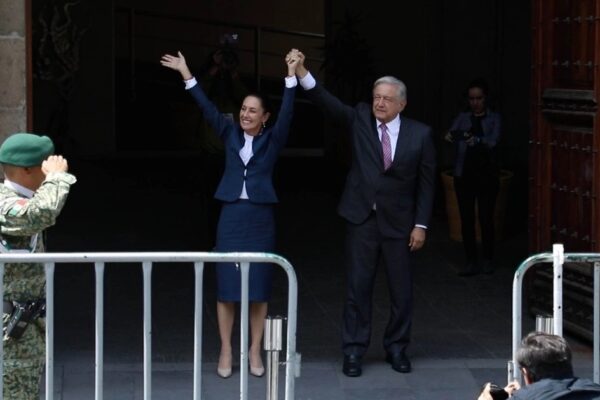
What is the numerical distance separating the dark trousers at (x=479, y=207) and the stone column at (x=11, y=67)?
474cm

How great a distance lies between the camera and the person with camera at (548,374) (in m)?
5.33

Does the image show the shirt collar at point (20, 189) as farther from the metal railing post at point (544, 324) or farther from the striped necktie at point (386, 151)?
the striped necktie at point (386, 151)

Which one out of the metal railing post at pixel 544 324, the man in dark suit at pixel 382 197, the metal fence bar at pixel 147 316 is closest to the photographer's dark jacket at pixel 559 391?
the metal railing post at pixel 544 324

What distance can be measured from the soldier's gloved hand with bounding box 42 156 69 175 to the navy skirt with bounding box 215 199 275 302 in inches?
87.9

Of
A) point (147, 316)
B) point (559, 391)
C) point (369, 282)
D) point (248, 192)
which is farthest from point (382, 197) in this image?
point (559, 391)

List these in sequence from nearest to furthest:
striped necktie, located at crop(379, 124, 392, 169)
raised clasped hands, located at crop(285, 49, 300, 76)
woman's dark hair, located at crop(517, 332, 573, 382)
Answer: woman's dark hair, located at crop(517, 332, 573, 382)
raised clasped hands, located at crop(285, 49, 300, 76)
striped necktie, located at crop(379, 124, 392, 169)

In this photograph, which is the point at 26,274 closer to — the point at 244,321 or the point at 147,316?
the point at 147,316

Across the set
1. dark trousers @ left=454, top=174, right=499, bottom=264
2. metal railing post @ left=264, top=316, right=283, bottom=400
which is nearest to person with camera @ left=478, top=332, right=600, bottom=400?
metal railing post @ left=264, top=316, right=283, bottom=400

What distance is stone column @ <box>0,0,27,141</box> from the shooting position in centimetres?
818

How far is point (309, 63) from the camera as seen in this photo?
21.4 m

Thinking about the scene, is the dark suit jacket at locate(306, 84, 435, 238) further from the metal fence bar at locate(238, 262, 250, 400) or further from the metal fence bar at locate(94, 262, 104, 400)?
the metal fence bar at locate(94, 262, 104, 400)

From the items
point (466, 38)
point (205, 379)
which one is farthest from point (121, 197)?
point (205, 379)

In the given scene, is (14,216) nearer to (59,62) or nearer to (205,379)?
(205,379)

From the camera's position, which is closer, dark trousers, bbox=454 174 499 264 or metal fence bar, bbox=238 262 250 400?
metal fence bar, bbox=238 262 250 400
